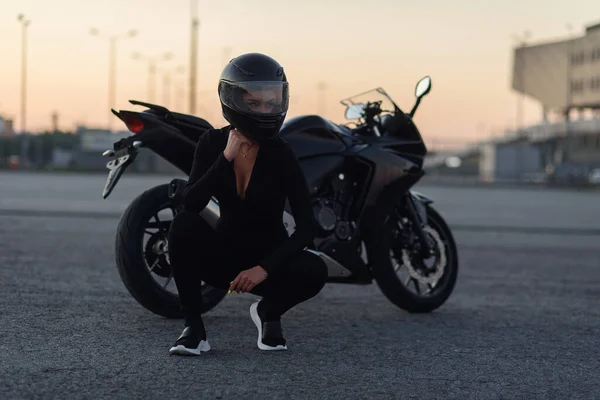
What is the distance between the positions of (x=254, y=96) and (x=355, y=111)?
2.03 metres

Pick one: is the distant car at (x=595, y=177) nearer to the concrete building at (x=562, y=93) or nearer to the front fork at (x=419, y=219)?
the concrete building at (x=562, y=93)

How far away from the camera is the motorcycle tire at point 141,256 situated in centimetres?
522

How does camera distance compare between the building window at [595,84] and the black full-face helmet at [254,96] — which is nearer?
the black full-face helmet at [254,96]

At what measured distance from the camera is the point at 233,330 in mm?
5176

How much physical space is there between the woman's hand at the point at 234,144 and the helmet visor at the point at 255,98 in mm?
126

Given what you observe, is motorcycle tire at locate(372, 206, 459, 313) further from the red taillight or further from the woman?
the red taillight

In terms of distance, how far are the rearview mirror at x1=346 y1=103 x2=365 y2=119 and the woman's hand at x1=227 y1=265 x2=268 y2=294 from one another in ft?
6.98

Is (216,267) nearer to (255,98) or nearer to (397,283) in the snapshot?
(255,98)

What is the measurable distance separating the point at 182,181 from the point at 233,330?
89 centimetres

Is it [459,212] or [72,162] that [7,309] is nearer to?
[459,212]

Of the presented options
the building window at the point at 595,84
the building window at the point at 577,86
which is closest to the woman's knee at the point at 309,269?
the building window at the point at 595,84

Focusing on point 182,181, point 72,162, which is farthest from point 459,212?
point 72,162

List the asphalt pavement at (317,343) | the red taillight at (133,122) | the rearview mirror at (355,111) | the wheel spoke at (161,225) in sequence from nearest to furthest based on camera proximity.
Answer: the asphalt pavement at (317,343), the red taillight at (133,122), the wheel spoke at (161,225), the rearview mirror at (355,111)

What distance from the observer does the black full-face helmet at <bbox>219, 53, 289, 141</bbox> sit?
4.28 meters
